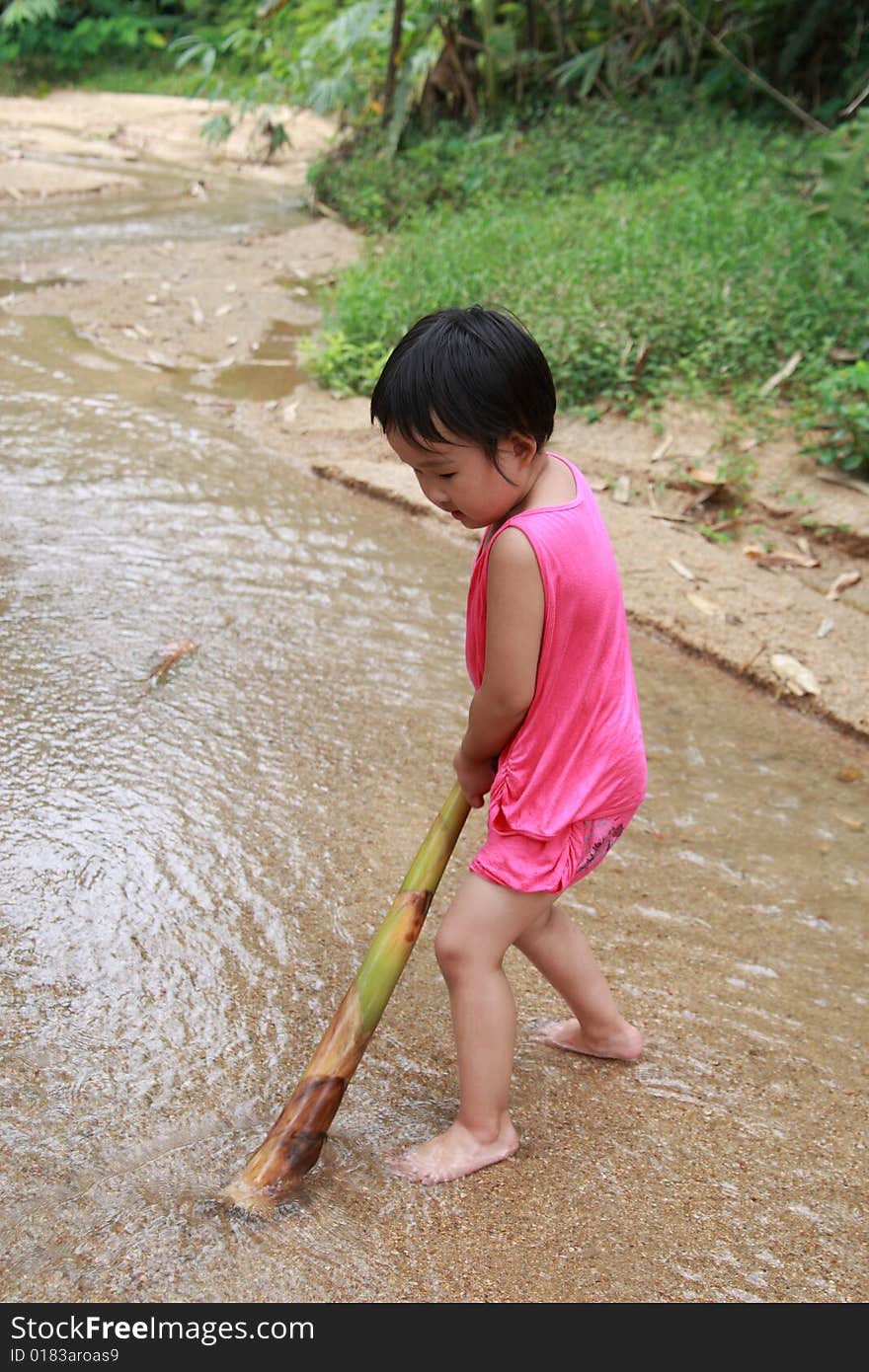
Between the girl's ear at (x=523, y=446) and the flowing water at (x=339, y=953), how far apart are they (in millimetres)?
1060

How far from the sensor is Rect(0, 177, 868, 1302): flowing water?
5.55 ft

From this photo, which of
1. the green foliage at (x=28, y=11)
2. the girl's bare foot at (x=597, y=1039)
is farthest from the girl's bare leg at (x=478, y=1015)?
the green foliage at (x=28, y=11)

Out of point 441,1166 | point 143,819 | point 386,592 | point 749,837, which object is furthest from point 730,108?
point 441,1166

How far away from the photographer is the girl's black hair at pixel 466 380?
5.10 ft

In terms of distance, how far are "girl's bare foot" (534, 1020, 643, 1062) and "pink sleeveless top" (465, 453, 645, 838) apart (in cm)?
48

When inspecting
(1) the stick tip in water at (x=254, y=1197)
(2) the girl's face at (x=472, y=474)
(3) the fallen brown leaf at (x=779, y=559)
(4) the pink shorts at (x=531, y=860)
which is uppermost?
(2) the girl's face at (x=472, y=474)

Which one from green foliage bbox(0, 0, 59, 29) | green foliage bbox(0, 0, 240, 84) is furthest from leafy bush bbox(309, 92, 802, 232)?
green foliage bbox(0, 0, 240, 84)

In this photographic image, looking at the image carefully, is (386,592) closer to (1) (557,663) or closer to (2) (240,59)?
(1) (557,663)

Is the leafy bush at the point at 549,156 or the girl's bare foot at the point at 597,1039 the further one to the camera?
the leafy bush at the point at 549,156

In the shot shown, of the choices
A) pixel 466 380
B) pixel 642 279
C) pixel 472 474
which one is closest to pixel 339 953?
pixel 472 474

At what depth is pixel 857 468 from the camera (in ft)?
14.1

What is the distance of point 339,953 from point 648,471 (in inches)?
106

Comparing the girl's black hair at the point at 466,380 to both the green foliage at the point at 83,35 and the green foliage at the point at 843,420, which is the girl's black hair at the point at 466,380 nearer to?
the green foliage at the point at 843,420

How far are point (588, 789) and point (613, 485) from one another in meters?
2.85
